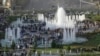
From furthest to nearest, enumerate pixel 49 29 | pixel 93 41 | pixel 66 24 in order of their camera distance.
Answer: pixel 66 24, pixel 49 29, pixel 93 41

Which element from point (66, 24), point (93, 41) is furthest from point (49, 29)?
point (93, 41)

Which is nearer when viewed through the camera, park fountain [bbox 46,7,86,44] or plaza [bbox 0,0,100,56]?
plaza [bbox 0,0,100,56]

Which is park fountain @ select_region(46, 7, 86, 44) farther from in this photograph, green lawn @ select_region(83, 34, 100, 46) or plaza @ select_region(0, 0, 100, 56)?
green lawn @ select_region(83, 34, 100, 46)

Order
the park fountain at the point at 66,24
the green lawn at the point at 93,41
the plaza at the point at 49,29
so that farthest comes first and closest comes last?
the park fountain at the point at 66,24, the green lawn at the point at 93,41, the plaza at the point at 49,29

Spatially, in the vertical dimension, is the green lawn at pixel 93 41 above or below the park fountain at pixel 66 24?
below

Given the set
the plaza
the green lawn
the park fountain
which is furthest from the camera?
the park fountain

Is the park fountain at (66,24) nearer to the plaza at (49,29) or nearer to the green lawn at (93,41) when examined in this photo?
the plaza at (49,29)

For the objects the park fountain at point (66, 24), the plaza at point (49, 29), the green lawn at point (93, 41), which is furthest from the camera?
the park fountain at point (66, 24)

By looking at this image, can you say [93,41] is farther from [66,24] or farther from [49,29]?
[66,24]

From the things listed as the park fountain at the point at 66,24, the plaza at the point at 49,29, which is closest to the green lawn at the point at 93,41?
the plaza at the point at 49,29

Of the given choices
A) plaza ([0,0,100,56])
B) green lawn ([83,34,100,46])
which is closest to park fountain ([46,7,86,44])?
plaza ([0,0,100,56])

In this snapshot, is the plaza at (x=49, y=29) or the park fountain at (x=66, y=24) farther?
the park fountain at (x=66, y=24)
